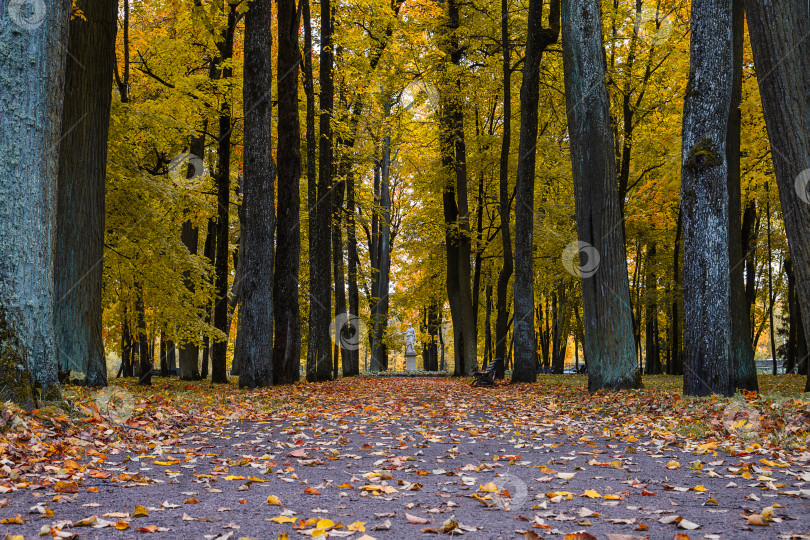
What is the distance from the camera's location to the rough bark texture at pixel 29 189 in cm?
516

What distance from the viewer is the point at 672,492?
13.4 feet

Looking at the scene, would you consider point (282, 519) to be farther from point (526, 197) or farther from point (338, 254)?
point (338, 254)

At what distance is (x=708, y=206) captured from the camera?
807 centimetres

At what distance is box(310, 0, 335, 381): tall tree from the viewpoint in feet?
51.2

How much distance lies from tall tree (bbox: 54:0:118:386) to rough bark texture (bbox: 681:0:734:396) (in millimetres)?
9144

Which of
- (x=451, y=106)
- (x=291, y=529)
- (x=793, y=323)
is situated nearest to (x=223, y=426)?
(x=291, y=529)

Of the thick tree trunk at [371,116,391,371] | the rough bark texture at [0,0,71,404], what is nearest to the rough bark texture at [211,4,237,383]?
the thick tree trunk at [371,116,391,371]

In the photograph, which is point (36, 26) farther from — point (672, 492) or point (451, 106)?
point (451, 106)

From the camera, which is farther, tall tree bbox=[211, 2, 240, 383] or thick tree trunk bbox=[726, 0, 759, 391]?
tall tree bbox=[211, 2, 240, 383]

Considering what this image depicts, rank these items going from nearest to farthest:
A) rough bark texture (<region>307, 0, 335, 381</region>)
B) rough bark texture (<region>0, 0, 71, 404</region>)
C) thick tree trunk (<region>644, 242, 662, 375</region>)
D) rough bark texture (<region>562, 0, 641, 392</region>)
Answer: rough bark texture (<region>0, 0, 71, 404</region>), rough bark texture (<region>562, 0, 641, 392</region>), rough bark texture (<region>307, 0, 335, 381</region>), thick tree trunk (<region>644, 242, 662, 375</region>)

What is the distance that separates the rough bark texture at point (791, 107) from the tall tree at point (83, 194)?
9493 millimetres

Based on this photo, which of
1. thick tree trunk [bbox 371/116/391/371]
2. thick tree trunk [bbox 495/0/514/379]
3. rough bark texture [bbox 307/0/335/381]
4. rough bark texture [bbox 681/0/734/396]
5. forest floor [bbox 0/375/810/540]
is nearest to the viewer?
forest floor [bbox 0/375/810/540]

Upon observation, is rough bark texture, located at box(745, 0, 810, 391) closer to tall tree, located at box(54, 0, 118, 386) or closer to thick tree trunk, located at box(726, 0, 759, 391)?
thick tree trunk, located at box(726, 0, 759, 391)

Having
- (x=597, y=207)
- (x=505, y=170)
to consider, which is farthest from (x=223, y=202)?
(x=597, y=207)
